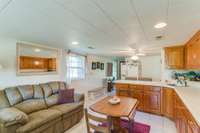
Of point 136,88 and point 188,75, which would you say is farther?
point 136,88

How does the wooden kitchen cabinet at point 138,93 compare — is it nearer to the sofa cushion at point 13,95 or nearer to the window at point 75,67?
the window at point 75,67

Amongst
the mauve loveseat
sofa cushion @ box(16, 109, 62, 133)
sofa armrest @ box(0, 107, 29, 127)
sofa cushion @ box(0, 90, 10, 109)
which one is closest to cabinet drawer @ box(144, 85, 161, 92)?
the mauve loveseat

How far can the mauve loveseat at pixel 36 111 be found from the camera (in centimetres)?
203

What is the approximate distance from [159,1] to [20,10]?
178 centimetres

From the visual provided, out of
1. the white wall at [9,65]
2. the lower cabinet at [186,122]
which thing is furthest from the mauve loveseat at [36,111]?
the lower cabinet at [186,122]

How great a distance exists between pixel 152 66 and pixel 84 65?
4362mm

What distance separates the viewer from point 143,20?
1979 millimetres

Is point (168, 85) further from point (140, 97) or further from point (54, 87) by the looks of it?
point (54, 87)

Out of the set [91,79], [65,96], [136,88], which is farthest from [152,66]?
[65,96]

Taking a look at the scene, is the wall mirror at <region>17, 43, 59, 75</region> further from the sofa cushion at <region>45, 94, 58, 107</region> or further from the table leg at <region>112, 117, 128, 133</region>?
the table leg at <region>112, 117, 128, 133</region>

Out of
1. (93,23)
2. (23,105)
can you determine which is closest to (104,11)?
(93,23)

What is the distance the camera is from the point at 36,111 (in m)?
2.80

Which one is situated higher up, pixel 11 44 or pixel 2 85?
pixel 11 44

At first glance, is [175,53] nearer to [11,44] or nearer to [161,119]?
[161,119]
